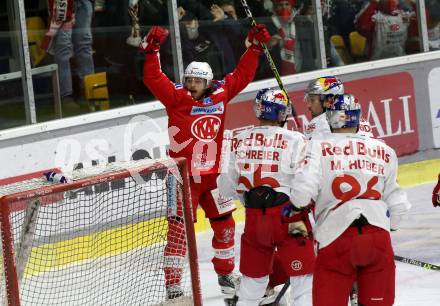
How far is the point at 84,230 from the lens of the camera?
643 centimetres

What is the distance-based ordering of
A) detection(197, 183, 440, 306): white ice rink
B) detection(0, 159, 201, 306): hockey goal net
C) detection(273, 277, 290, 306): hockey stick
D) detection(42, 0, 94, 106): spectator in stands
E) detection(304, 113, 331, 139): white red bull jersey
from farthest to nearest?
detection(42, 0, 94, 106): spectator in stands < detection(197, 183, 440, 306): white ice rink < detection(304, 113, 331, 139): white red bull jersey < detection(273, 277, 290, 306): hockey stick < detection(0, 159, 201, 306): hockey goal net

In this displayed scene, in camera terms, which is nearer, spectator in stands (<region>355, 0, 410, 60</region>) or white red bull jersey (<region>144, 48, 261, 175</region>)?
white red bull jersey (<region>144, 48, 261, 175</region>)

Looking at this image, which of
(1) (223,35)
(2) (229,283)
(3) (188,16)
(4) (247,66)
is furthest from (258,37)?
(1) (223,35)

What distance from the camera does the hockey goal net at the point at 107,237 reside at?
567 cm

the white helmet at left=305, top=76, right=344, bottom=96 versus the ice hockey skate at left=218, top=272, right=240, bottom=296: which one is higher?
the white helmet at left=305, top=76, right=344, bottom=96

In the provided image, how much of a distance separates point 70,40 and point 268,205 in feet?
10.4

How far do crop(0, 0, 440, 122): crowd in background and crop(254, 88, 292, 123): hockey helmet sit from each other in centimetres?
276

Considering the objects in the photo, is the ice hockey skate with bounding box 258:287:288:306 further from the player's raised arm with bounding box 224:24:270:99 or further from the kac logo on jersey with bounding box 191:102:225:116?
the player's raised arm with bounding box 224:24:270:99

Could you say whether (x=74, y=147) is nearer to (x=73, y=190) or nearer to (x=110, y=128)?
(x=110, y=128)

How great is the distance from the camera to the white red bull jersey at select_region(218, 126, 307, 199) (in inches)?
231

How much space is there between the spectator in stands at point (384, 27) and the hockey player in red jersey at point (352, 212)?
16.8 ft

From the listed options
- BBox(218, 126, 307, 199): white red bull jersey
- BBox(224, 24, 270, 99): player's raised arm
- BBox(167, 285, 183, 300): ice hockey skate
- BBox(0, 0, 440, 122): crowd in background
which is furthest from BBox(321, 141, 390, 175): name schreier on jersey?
BBox(0, 0, 440, 122): crowd in background

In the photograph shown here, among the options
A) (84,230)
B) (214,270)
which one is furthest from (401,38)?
(84,230)

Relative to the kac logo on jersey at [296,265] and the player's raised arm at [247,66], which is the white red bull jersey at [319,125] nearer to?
the player's raised arm at [247,66]
